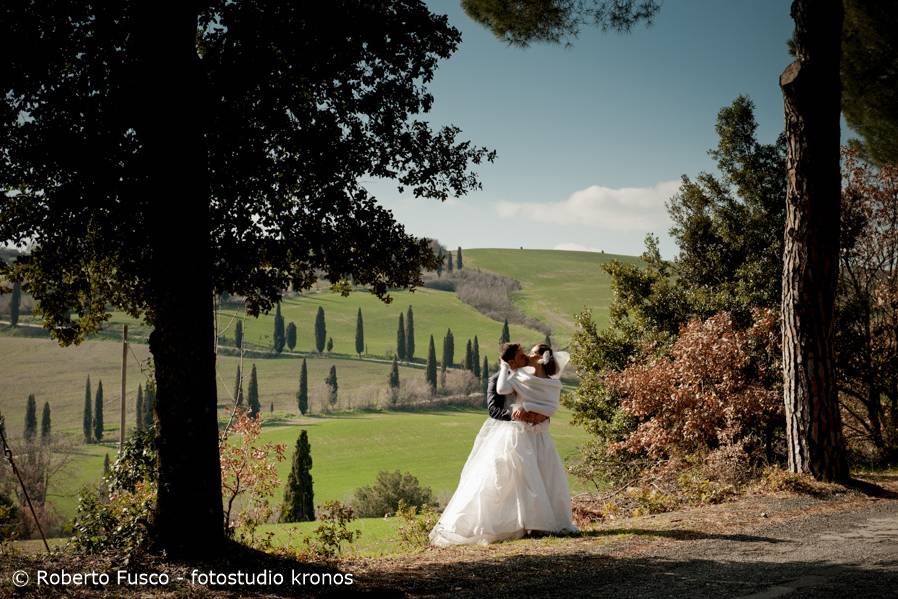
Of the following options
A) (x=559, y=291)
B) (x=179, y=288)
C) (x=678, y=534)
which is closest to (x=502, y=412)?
(x=678, y=534)

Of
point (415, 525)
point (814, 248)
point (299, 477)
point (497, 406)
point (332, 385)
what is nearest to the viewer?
point (497, 406)

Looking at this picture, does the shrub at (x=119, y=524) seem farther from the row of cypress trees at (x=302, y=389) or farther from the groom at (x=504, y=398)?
the row of cypress trees at (x=302, y=389)

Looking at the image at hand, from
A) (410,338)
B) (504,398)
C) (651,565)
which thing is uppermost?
(504,398)

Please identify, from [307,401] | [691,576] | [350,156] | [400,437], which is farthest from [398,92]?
[307,401]

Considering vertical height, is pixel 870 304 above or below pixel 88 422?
above

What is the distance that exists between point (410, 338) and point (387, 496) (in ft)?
272

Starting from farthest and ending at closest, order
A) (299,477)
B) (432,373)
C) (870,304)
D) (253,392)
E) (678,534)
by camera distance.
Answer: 1. (432,373)
2. (253,392)
3. (299,477)
4. (870,304)
5. (678,534)

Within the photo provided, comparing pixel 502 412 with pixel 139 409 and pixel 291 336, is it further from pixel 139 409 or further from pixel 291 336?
pixel 291 336

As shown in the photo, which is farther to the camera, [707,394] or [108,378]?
[108,378]

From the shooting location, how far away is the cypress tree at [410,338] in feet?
466

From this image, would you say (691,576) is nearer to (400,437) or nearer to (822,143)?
(822,143)

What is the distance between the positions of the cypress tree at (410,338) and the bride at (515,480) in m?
134

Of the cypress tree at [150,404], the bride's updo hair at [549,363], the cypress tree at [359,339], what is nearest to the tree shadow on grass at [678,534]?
the bride's updo hair at [549,363]

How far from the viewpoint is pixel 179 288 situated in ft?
22.9
